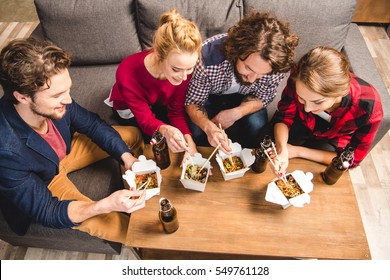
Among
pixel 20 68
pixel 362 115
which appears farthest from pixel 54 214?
pixel 362 115

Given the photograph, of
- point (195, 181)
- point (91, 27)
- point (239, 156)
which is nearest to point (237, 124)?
point (239, 156)

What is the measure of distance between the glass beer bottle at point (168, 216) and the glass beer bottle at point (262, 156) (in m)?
0.46

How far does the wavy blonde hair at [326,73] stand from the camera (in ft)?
4.09

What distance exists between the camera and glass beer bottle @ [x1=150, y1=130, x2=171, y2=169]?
140 centimetres

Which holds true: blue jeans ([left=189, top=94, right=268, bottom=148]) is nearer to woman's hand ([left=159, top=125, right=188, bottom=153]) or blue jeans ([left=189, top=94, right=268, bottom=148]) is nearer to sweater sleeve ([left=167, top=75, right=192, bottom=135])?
sweater sleeve ([left=167, top=75, right=192, bottom=135])

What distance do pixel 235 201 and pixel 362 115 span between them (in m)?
0.76

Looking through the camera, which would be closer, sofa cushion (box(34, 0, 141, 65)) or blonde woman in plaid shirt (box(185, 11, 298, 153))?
blonde woman in plaid shirt (box(185, 11, 298, 153))

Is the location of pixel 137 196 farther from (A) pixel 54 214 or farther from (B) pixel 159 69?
(B) pixel 159 69

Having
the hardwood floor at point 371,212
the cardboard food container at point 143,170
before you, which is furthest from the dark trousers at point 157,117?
the hardwood floor at point 371,212

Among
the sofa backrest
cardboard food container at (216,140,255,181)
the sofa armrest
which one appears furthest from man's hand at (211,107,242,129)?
the sofa armrest

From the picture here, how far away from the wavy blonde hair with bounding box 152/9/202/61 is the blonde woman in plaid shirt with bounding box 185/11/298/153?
22 centimetres

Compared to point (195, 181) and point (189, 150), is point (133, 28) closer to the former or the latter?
point (189, 150)

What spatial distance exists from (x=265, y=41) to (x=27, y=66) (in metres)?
1.01
